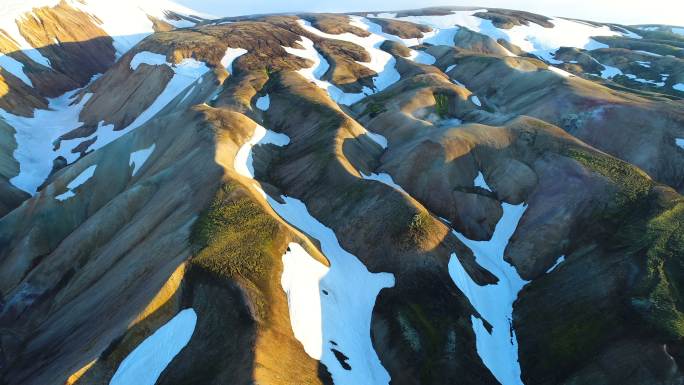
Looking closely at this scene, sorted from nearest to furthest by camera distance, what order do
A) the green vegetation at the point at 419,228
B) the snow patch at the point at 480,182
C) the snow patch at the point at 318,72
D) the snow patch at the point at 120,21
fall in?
the green vegetation at the point at 419,228 < the snow patch at the point at 480,182 < the snow patch at the point at 318,72 < the snow patch at the point at 120,21

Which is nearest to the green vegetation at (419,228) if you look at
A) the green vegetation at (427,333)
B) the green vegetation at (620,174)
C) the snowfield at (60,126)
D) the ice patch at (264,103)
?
the green vegetation at (427,333)

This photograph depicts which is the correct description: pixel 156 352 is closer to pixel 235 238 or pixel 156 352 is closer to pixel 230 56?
pixel 235 238

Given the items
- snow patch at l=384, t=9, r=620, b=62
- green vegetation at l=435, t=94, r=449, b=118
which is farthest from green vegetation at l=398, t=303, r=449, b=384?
snow patch at l=384, t=9, r=620, b=62

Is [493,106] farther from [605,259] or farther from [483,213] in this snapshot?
[605,259]

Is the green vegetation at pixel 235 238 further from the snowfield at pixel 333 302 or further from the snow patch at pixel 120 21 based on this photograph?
the snow patch at pixel 120 21

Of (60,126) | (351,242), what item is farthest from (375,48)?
(351,242)

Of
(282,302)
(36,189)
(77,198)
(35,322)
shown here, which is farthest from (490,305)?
(36,189)
